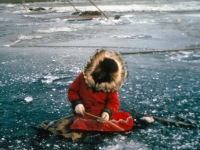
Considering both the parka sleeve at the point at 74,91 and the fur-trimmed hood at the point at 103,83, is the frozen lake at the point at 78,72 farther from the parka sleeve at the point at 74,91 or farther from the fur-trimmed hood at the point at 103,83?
the fur-trimmed hood at the point at 103,83

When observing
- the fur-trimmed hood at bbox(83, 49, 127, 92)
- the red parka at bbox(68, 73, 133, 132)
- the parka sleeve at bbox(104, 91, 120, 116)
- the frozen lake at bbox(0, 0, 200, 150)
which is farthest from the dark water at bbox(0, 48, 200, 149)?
the fur-trimmed hood at bbox(83, 49, 127, 92)

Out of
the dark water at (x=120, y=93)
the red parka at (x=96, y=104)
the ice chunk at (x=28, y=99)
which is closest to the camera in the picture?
the dark water at (x=120, y=93)

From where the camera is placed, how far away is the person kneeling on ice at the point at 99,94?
420cm

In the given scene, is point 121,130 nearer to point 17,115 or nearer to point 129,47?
point 17,115

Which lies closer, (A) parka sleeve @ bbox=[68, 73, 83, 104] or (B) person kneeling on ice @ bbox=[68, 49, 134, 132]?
(B) person kneeling on ice @ bbox=[68, 49, 134, 132]

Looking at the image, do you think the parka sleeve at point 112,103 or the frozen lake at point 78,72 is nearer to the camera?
the frozen lake at point 78,72

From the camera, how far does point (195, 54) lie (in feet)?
28.8

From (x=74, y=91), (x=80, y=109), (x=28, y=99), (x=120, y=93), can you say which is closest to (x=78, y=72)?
(x=120, y=93)

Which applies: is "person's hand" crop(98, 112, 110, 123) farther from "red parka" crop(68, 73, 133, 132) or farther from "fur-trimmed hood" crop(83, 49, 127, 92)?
"fur-trimmed hood" crop(83, 49, 127, 92)

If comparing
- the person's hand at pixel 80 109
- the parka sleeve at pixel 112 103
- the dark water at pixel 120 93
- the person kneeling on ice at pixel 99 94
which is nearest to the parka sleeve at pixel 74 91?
the person kneeling on ice at pixel 99 94

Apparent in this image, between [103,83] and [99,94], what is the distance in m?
0.22

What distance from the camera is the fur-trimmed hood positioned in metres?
4.22

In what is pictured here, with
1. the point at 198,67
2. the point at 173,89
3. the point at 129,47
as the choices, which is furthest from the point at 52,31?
the point at 173,89

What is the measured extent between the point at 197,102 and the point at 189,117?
0.64 metres
